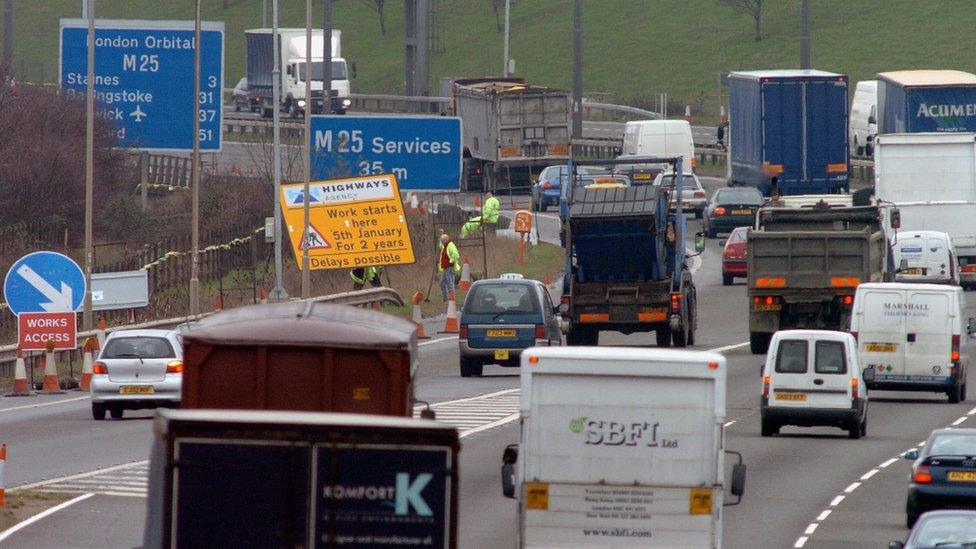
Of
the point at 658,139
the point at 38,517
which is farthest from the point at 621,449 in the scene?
the point at 658,139

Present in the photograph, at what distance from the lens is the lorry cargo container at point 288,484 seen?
32.4ft

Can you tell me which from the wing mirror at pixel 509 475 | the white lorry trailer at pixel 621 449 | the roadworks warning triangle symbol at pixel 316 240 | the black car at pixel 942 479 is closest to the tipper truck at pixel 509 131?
the roadworks warning triangle symbol at pixel 316 240

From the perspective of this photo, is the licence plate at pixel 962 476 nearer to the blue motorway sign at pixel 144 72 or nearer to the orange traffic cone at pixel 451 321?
the orange traffic cone at pixel 451 321

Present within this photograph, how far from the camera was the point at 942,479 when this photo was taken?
19.2m

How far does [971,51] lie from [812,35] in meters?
11.6

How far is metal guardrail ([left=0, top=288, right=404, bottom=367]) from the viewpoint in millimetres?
33281

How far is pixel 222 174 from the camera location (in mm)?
61156

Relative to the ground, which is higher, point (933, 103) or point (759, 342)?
point (933, 103)

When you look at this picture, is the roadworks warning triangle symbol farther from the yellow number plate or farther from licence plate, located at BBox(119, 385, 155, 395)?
licence plate, located at BBox(119, 385, 155, 395)

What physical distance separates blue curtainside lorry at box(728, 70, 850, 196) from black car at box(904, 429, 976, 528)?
33.4m

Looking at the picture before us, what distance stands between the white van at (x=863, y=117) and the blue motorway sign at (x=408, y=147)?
3314 cm

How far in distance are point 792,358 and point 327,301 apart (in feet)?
44.4

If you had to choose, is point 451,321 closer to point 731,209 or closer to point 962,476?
point 731,209

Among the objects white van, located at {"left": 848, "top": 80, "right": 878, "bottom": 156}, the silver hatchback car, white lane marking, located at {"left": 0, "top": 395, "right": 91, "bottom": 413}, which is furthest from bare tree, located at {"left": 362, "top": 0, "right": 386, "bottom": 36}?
the silver hatchback car
